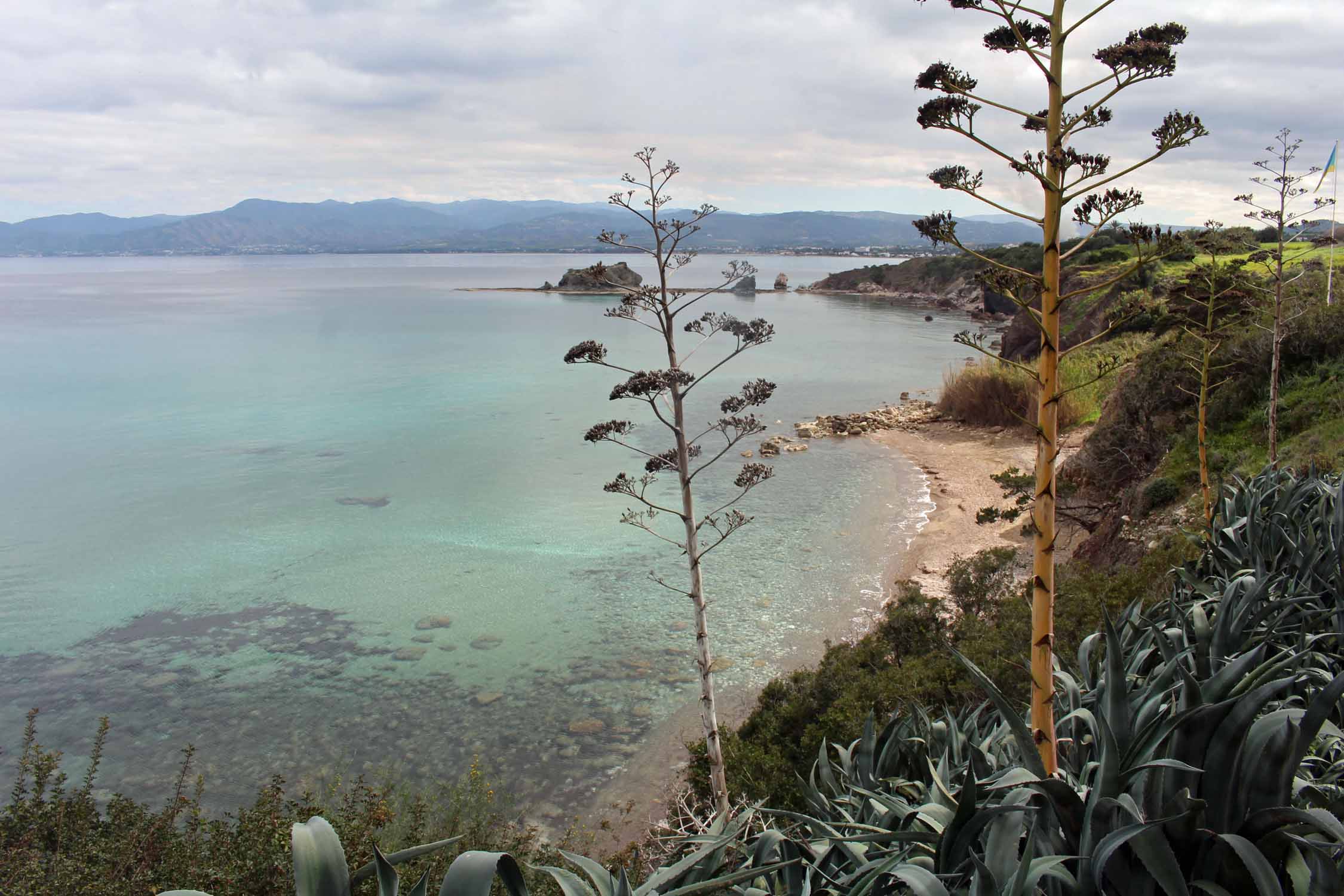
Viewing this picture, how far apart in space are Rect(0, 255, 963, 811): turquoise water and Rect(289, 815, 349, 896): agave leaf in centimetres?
802

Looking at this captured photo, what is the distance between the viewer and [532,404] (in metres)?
36.0

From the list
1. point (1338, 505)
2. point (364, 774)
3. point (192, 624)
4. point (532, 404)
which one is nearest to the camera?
point (1338, 505)

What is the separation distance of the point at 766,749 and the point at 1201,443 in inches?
201

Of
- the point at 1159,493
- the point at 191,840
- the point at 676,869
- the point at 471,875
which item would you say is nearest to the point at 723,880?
the point at 676,869

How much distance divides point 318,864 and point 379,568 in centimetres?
1659

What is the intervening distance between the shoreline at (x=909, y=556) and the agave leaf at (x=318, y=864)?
737cm

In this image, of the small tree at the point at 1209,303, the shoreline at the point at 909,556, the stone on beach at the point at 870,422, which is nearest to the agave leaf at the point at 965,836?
the small tree at the point at 1209,303

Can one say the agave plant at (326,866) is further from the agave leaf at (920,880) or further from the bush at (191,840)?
the bush at (191,840)

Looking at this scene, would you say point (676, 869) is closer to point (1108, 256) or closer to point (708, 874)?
point (708, 874)

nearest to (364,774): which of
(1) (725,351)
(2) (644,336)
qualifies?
(1) (725,351)

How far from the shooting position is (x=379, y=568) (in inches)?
688

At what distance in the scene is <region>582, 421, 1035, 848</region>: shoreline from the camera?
948 centimetres

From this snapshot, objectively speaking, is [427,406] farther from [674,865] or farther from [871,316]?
[871,316]

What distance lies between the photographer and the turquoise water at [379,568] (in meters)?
11.3
